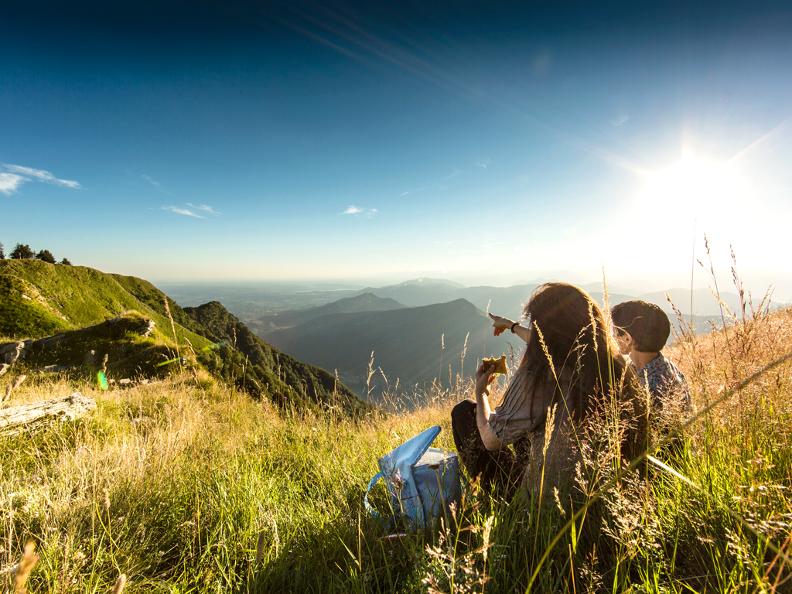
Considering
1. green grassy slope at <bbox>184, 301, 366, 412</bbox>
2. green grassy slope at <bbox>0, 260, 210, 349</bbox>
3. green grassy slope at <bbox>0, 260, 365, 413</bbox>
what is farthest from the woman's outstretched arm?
green grassy slope at <bbox>0, 260, 210, 349</bbox>

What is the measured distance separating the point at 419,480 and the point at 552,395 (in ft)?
3.04

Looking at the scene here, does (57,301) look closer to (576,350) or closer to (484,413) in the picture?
(484,413)

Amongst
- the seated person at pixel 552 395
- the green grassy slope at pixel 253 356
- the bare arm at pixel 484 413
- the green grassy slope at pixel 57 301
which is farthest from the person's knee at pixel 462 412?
the green grassy slope at pixel 57 301

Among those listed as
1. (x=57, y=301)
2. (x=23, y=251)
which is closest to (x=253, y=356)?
(x=57, y=301)

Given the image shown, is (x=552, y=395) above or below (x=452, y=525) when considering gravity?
above

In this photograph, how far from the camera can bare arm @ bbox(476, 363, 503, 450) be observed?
91.4 inches

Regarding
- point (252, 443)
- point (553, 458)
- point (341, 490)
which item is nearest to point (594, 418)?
point (553, 458)

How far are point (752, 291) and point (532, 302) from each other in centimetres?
123

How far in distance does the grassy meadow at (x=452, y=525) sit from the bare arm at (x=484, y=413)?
1.00ft

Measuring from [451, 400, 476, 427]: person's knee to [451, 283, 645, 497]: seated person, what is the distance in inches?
10.1

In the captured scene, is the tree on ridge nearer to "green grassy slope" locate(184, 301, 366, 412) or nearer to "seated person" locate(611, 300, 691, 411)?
"green grassy slope" locate(184, 301, 366, 412)

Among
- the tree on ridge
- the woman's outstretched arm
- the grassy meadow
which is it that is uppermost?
the tree on ridge

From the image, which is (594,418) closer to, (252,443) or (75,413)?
(252,443)

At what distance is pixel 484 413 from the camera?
94.0 inches
